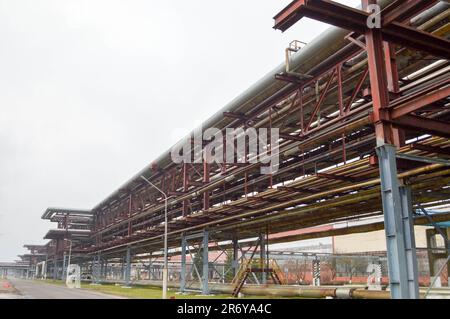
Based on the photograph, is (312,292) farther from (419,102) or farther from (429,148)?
(419,102)

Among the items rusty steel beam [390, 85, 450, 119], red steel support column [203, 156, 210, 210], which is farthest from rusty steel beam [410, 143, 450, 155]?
red steel support column [203, 156, 210, 210]

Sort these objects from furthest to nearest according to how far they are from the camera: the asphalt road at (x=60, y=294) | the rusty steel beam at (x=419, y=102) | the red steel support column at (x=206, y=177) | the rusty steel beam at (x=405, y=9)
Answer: the asphalt road at (x=60, y=294)
the red steel support column at (x=206, y=177)
the rusty steel beam at (x=405, y=9)
the rusty steel beam at (x=419, y=102)

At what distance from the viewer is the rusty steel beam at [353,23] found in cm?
985

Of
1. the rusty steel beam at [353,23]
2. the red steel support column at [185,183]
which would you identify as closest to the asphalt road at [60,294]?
the red steel support column at [185,183]

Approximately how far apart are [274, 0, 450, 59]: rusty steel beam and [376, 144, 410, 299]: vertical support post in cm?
268

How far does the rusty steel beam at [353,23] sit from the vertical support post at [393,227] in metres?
2.68

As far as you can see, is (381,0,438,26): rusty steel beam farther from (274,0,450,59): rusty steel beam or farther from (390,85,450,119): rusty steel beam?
(390,85,450,119): rusty steel beam

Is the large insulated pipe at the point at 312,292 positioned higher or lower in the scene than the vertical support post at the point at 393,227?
lower

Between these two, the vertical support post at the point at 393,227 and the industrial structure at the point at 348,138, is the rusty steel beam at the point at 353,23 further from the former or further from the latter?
the vertical support post at the point at 393,227

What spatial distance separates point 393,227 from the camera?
9.74 metres

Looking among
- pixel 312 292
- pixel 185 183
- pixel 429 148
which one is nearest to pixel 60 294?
pixel 185 183
